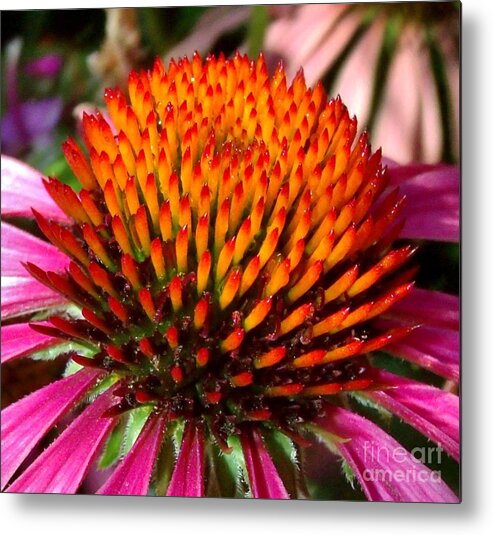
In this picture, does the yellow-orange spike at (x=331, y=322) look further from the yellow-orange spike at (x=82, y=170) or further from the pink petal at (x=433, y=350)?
the yellow-orange spike at (x=82, y=170)

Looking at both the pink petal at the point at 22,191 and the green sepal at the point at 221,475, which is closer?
the green sepal at the point at 221,475

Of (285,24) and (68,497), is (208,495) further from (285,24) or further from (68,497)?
(285,24)

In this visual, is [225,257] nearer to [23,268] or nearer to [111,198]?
[111,198]

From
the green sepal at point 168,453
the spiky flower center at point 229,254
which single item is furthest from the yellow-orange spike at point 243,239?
the green sepal at point 168,453

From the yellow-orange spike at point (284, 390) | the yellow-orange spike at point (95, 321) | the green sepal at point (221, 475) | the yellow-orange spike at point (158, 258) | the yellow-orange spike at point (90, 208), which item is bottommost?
the green sepal at point (221, 475)

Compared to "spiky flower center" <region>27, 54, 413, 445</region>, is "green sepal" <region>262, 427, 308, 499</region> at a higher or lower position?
lower

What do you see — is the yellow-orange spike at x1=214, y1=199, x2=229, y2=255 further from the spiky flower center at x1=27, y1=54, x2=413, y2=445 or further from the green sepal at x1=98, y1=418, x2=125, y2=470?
the green sepal at x1=98, y1=418, x2=125, y2=470

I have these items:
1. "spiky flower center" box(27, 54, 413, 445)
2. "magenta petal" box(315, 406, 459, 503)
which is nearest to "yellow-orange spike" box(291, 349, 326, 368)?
"spiky flower center" box(27, 54, 413, 445)
